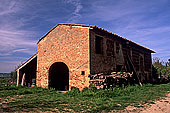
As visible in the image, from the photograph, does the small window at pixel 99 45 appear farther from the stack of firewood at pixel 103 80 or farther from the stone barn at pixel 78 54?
the stack of firewood at pixel 103 80

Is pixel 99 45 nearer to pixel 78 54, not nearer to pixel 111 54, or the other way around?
pixel 111 54

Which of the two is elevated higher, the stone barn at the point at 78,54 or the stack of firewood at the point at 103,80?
the stone barn at the point at 78,54

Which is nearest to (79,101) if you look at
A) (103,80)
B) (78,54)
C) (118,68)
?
(103,80)

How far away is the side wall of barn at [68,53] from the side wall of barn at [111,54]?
647mm

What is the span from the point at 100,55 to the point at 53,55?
14.8 feet

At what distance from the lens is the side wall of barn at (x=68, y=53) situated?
1104 cm

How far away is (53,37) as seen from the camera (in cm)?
1360

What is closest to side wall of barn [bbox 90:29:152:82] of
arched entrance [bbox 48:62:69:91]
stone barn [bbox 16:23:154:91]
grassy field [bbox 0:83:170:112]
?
stone barn [bbox 16:23:154:91]

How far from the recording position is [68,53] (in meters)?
12.2

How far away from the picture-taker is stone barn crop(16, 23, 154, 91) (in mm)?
11125

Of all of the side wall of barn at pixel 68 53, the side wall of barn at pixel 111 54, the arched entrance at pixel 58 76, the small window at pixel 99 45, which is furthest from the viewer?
the arched entrance at pixel 58 76

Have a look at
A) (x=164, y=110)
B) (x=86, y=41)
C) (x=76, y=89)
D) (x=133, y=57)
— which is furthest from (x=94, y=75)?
(x=133, y=57)

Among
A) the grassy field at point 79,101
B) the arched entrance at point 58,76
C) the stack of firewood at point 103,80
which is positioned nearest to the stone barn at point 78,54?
the arched entrance at point 58,76

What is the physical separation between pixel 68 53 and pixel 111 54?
13.4ft
